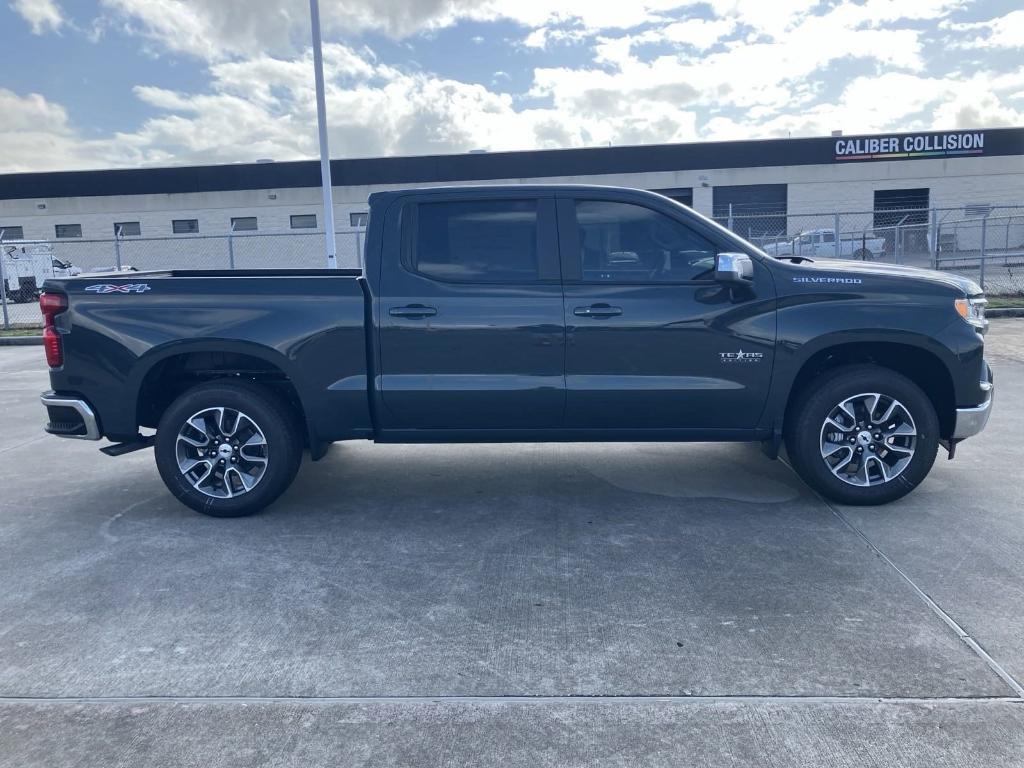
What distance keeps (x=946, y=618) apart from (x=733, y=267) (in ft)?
7.15

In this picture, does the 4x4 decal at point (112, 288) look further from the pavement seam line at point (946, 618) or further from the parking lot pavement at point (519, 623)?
the pavement seam line at point (946, 618)

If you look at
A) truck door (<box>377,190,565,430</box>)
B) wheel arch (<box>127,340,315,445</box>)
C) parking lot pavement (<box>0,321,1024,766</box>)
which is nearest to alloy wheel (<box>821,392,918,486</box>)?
parking lot pavement (<box>0,321,1024,766</box>)

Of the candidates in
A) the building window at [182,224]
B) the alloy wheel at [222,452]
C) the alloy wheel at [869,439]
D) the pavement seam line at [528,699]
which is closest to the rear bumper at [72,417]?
the alloy wheel at [222,452]

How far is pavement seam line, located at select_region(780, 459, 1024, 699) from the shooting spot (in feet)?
11.2

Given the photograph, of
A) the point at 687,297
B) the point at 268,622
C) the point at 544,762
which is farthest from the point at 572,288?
the point at 544,762

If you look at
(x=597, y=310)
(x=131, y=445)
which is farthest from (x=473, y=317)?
(x=131, y=445)

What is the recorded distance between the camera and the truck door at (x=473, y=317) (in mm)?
5328

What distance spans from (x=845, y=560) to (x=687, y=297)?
1.78 m

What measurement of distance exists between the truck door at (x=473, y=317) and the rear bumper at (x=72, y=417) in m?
1.88

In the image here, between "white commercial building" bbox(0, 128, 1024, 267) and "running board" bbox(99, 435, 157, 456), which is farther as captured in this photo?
"white commercial building" bbox(0, 128, 1024, 267)

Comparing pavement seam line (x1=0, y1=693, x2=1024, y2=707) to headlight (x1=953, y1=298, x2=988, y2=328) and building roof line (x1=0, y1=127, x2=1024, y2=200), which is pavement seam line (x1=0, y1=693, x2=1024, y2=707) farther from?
building roof line (x1=0, y1=127, x2=1024, y2=200)

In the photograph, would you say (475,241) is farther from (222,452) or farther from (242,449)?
(222,452)

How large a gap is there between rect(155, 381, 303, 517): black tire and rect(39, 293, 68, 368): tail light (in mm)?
782

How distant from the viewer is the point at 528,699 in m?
3.31
